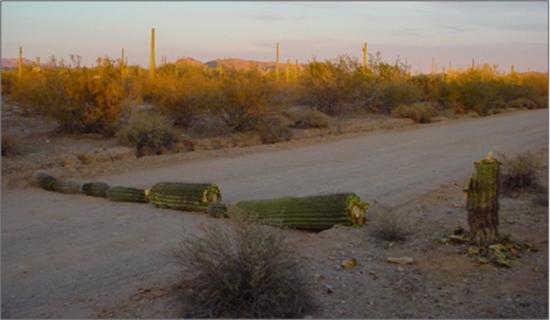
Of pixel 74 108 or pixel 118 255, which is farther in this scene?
pixel 74 108

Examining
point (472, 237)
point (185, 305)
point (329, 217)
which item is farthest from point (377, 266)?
point (185, 305)

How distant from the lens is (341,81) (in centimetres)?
3162

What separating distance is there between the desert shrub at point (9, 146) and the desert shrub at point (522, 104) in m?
34.1

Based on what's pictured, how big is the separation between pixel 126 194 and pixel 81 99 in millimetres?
10249

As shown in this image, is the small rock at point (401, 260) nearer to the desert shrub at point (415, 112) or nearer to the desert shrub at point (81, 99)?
the desert shrub at point (81, 99)

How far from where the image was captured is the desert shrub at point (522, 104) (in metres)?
43.5

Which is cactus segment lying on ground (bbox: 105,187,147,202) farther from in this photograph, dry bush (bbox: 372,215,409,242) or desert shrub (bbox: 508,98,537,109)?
desert shrub (bbox: 508,98,537,109)

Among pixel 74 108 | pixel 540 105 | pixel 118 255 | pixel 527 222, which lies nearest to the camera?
pixel 118 255

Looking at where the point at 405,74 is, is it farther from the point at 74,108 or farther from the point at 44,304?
the point at 44,304

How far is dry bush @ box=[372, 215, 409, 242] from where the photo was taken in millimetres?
8656

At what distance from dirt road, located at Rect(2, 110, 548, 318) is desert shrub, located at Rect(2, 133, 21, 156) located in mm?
4404

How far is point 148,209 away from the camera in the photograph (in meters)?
11.4

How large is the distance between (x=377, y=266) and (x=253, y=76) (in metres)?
18.3

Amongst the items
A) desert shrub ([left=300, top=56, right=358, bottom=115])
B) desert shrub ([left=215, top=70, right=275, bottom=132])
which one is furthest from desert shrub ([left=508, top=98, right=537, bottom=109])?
desert shrub ([left=215, top=70, right=275, bottom=132])
